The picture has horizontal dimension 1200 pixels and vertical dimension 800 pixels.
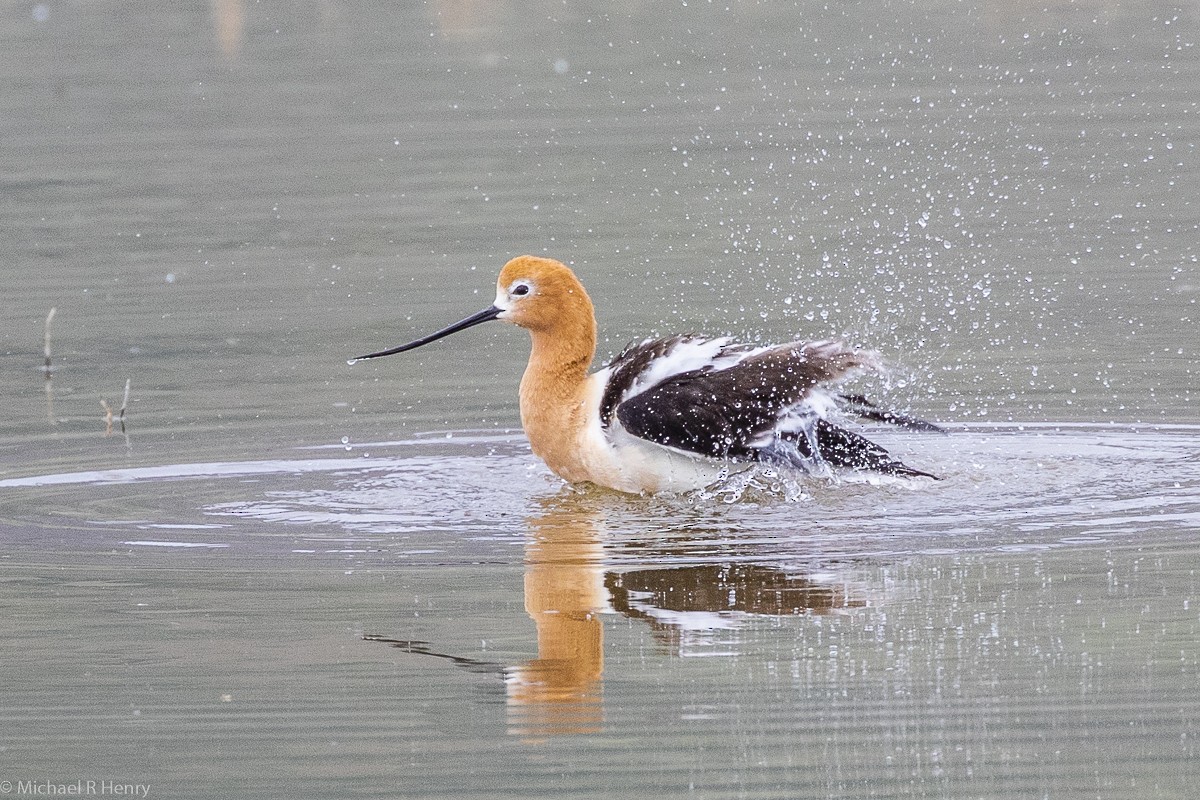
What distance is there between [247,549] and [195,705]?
169cm

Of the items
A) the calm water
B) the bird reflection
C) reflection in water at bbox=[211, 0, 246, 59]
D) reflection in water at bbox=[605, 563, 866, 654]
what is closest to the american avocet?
the calm water

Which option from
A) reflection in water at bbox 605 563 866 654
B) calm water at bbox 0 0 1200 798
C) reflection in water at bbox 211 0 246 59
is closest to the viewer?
calm water at bbox 0 0 1200 798

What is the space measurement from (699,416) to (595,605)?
5.20ft

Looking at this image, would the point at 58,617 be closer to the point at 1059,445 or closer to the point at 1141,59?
the point at 1059,445

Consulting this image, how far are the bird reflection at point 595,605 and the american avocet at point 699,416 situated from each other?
2.02ft

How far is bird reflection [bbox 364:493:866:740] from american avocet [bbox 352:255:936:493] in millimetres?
616

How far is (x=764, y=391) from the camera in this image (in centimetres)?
807

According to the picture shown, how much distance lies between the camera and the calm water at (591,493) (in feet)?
17.7

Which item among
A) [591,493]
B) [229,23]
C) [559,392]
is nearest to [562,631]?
[591,493]

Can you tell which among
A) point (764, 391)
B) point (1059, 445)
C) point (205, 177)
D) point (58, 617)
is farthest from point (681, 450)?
point (205, 177)

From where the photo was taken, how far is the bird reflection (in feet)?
18.6

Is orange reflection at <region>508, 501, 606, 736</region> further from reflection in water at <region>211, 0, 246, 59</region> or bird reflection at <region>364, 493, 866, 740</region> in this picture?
reflection in water at <region>211, 0, 246, 59</region>

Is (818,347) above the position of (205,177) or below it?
below

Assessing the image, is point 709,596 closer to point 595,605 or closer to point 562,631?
point 595,605
